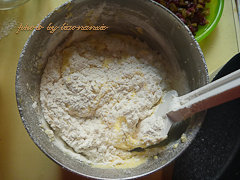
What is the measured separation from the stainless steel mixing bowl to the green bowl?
21cm

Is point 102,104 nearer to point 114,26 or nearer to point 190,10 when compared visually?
point 114,26

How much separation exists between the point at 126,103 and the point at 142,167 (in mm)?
253

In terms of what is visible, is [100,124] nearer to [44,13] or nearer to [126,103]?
[126,103]

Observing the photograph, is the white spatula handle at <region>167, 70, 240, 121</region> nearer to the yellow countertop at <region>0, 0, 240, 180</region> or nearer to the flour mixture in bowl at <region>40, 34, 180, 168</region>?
the flour mixture in bowl at <region>40, 34, 180, 168</region>

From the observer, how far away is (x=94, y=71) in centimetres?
105

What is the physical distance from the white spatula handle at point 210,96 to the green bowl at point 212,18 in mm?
413

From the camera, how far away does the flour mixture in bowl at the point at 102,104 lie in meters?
0.98

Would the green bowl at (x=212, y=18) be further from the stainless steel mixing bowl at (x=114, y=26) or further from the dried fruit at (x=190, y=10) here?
the stainless steel mixing bowl at (x=114, y=26)

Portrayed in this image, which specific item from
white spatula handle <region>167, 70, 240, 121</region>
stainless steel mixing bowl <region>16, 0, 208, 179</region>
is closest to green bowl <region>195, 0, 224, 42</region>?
stainless steel mixing bowl <region>16, 0, 208, 179</region>

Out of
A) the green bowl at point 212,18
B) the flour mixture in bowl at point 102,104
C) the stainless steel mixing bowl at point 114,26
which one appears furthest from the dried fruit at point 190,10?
the flour mixture in bowl at point 102,104

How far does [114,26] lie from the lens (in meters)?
1.13

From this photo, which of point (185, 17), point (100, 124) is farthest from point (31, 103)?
point (185, 17)

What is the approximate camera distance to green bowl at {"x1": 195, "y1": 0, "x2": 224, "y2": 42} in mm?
1169

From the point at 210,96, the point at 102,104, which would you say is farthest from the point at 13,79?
the point at 210,96
